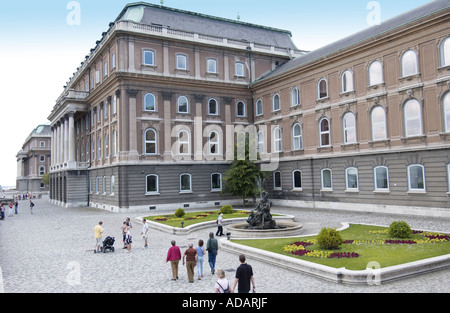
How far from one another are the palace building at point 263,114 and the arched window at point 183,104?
4.4 inches

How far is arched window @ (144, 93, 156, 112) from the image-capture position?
4097 centimetres

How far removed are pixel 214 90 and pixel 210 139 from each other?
568cm

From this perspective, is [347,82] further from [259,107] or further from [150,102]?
[150,102]

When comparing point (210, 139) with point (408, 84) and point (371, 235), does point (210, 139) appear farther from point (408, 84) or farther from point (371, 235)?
A: point (371, 235)

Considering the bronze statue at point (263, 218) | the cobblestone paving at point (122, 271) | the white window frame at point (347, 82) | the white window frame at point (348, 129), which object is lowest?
the cobblestone paving at point (122, 271)

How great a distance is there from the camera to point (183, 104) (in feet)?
141

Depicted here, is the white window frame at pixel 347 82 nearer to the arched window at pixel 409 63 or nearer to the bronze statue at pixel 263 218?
the arched window at pixel 409 63

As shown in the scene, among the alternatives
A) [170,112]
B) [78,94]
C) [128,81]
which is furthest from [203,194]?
[78,94]

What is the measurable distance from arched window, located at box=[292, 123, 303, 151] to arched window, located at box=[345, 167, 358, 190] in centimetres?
660

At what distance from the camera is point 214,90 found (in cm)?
4475

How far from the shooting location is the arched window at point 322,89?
121 ft

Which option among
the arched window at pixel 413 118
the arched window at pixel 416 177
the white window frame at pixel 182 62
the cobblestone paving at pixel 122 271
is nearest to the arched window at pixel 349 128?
the arched window at pixel 413 118

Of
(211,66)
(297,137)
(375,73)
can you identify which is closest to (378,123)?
(375,73)
